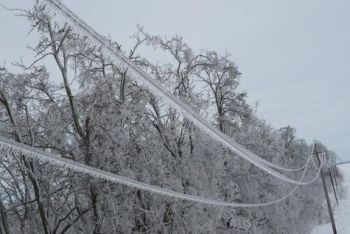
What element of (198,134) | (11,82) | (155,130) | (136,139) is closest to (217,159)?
(198,134)

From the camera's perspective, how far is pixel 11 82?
51.4ft

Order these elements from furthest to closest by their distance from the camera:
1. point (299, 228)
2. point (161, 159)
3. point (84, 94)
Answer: point (299, 228) < point (161, 159) < point (84, 94)

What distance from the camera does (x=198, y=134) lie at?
21281mm

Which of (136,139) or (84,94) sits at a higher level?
(84,94)

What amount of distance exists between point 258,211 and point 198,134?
7.60 m

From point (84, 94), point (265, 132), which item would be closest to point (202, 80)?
point (84, 94)

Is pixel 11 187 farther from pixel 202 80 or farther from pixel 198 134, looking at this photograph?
pixel 202 80

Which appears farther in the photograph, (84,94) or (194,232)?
(194,232)

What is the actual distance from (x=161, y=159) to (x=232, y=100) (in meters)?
8.86

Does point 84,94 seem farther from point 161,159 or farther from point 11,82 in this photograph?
point 161,159

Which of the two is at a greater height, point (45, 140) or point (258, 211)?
point (45, 140)

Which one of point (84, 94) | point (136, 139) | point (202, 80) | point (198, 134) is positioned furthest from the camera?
point (202, 80)

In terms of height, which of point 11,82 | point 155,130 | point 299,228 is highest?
point 11,82

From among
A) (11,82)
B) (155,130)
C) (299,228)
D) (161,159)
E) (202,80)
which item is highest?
(202,80)
